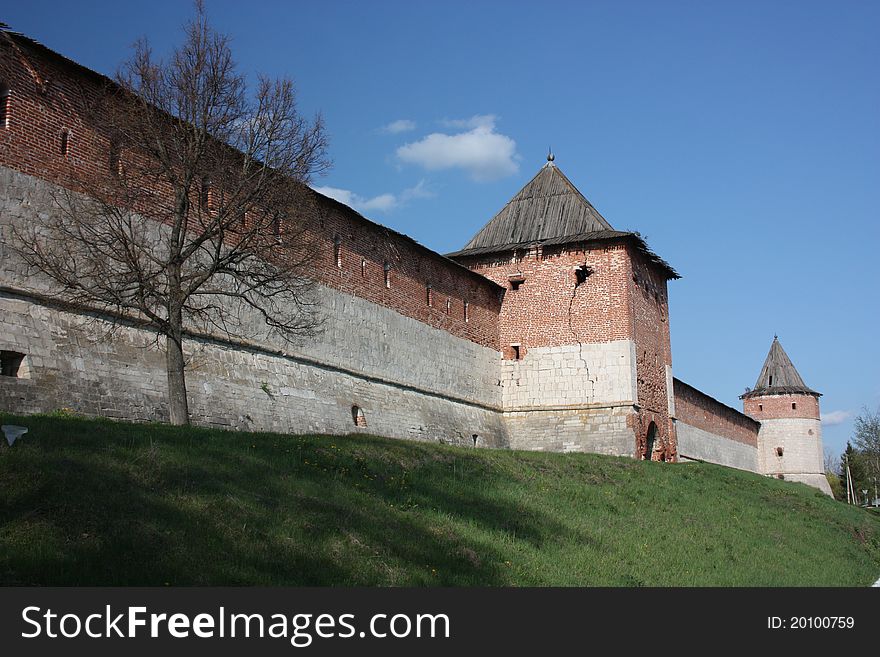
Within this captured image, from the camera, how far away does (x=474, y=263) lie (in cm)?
2967

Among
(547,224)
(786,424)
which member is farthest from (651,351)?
(786,424)

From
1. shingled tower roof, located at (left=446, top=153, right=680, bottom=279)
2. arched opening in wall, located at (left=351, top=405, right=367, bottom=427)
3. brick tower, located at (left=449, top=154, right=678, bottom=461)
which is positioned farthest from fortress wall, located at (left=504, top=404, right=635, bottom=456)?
arched opening in wall, located at (left=351, top=405, right=367, bottom=427)

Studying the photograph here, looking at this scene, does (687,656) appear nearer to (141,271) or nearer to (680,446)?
(141,271)

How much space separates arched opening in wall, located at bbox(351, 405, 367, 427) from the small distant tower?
35.4 metres

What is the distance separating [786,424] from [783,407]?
0.98 metres

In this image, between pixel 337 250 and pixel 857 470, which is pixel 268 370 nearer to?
pixel 337 250

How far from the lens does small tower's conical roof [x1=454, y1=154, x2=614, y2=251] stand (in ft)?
94.7

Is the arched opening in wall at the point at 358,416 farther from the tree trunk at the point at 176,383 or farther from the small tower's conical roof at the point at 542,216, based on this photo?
the small tower's conical roof at the point at 542,216

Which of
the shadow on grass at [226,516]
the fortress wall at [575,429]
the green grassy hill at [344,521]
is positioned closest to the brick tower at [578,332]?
the fortress wall at [575,429]

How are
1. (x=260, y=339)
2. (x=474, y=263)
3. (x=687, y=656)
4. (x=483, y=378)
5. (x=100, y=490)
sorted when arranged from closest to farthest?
(x=687, y=656) < (x=100, y=490) < (x=260, y=339) < (x=483, y=378) < (x=474, y=263)

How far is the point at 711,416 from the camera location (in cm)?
4181

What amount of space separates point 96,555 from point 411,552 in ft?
11.6

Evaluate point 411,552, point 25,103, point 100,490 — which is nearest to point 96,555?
point 100,490

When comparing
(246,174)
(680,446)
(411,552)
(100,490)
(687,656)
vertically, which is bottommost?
(687,656)
